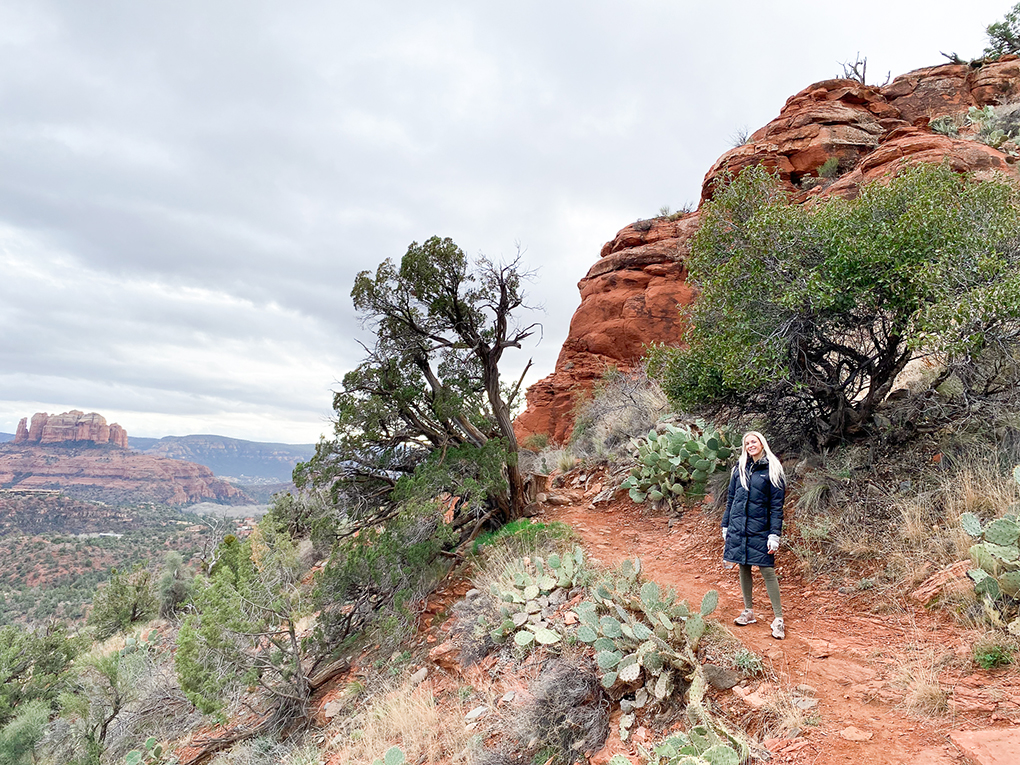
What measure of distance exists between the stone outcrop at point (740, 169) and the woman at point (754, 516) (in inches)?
468

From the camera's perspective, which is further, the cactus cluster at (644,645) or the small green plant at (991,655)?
the cactus cluster at (644,645)

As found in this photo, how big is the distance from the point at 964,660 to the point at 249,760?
746 cm

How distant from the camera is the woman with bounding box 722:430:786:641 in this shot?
Result: 170 inches

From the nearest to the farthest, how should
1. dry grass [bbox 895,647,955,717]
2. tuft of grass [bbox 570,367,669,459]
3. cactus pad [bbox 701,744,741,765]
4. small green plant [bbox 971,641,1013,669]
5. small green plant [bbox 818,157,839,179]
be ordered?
cactus pad [bbox 701,744,741,765] < dry grass [bbox 895,647,955,717] < small green plant [bbox 971,641,1013,669] < tuft of grass [bbox 570,367,669,459] < small green plant [bbox 818,157,839,179]

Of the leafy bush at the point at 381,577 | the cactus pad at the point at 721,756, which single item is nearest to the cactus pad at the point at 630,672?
the cactus pad at the point at 721,756

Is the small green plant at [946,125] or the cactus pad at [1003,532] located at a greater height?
the small green plant at [946,125]

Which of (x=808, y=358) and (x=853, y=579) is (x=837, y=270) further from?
(x=853, y=579)

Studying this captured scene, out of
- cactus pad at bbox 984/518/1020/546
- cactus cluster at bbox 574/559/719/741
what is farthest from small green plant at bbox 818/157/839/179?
cactus cluster at bbox 574/559/719/741

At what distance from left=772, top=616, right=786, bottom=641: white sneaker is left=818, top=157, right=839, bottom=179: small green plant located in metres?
16.7

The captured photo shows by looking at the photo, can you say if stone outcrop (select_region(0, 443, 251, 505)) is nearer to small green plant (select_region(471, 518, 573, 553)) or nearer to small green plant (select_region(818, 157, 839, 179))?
small green plant (select_region(471, 518, 573, 553))

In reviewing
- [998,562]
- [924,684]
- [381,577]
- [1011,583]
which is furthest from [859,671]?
[381,577]

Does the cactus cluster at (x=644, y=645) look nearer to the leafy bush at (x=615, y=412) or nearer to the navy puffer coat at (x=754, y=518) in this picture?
the navy puffer coat at (x=754, y=518)

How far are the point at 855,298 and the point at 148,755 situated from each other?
475 inches

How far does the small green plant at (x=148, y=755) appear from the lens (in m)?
6.63
